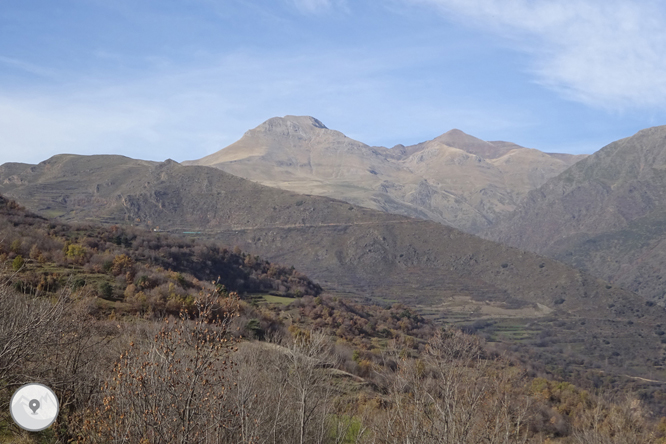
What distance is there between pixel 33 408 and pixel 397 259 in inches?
6154

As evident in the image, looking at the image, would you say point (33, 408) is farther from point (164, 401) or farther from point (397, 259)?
point (397, 259)

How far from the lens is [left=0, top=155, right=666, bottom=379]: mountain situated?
118m

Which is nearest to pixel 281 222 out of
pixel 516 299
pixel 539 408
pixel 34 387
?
pixel 516 299

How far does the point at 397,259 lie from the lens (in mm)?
163250

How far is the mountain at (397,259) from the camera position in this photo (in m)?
118

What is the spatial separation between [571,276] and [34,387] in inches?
6071

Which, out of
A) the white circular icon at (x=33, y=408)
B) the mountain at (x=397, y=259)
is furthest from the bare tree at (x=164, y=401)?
the mountain at (x=397, y=259)

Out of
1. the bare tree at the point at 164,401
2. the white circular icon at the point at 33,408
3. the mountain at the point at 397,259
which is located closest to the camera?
the white circular icon at the point at 33,408

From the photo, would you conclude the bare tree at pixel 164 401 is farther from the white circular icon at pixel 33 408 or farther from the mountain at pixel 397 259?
the mountain at pixel 397 259

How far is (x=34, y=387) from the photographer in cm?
923

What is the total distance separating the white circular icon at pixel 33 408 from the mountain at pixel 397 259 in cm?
9583

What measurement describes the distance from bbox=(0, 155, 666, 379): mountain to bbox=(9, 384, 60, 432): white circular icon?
95827 mm

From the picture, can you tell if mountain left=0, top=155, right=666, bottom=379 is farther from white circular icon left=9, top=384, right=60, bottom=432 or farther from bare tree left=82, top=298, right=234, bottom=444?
white circular icon left=9, top=384, right=60, bottom=432

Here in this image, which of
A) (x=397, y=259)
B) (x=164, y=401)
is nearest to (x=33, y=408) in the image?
(x=164, y=401)
